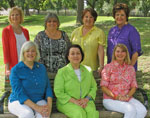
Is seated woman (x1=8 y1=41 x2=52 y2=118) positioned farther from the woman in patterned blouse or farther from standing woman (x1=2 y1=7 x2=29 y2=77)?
standing woman (x1=2 y1=7 x2=29 y2=77)

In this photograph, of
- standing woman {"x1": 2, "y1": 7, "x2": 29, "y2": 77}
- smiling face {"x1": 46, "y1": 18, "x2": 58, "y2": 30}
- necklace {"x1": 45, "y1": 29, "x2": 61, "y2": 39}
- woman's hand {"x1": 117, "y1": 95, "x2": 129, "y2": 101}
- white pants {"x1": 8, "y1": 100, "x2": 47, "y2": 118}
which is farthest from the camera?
standing woman {"x1": 2, "y1": 7, "x2": 29, "y2": 77}

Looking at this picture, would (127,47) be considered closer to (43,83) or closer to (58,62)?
(58,62)

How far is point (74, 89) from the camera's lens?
4055 millimetres

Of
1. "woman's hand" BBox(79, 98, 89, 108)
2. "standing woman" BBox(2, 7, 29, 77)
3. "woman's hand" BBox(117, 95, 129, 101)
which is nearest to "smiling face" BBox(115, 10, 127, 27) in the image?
"woman's hand" BBox(117, 95, 129, 101)

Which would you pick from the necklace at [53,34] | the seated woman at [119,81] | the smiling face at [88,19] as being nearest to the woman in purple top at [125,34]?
the seated woman at [119,81]

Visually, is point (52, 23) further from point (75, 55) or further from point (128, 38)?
point (128, 38)

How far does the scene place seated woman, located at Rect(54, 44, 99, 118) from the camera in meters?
3.95

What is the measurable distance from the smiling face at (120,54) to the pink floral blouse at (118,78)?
0.09m

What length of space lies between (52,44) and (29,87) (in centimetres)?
97

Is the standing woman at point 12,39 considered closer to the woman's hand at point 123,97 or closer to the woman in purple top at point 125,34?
the woman in purple top at point 125,34

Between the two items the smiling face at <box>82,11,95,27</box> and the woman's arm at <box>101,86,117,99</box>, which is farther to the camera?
the smiling face at <box>82,11,95,27</box>

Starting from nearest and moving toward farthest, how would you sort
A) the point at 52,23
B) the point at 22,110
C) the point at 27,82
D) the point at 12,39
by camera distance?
the point at 22,110
the point at 27,82
the point at 52,23
the point at 12,39

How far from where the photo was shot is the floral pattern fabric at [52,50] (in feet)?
14.8

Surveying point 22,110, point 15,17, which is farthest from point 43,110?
point 15,17
